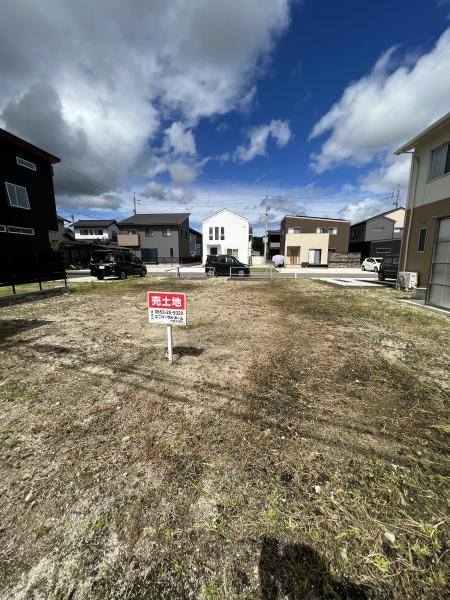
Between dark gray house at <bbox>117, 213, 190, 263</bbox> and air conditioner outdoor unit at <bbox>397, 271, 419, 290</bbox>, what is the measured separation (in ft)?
93.4

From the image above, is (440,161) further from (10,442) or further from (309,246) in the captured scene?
(309,246)

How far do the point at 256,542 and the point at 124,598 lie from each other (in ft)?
2.67

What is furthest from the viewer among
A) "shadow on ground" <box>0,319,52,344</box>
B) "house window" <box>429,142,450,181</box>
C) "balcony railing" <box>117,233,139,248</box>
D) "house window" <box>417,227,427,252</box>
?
"balcony railing" <box>117,233,139,248</box>

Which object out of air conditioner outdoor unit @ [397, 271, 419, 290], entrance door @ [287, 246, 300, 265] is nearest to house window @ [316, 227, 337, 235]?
entrance door @ [287, 246, 300, 265]

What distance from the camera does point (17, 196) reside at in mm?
17828

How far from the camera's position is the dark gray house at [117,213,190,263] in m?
35.7

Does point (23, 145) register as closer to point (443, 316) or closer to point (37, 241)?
point (37, 241)

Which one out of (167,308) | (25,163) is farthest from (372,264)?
(25,163)

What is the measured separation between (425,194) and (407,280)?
425cm

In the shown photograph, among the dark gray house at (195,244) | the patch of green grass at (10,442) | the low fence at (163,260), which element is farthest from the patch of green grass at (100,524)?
the dark gray house at (195,244)

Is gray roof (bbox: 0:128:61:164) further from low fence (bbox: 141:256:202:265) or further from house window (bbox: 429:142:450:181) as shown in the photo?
house window (bbox: 429:142:450:181)

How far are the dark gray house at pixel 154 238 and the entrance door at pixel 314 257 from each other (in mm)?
18464

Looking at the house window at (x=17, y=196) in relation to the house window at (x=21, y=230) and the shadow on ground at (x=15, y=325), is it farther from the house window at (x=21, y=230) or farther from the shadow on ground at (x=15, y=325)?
the shadow on ground at (x=15, y=325)

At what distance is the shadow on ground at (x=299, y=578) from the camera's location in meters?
1.41
